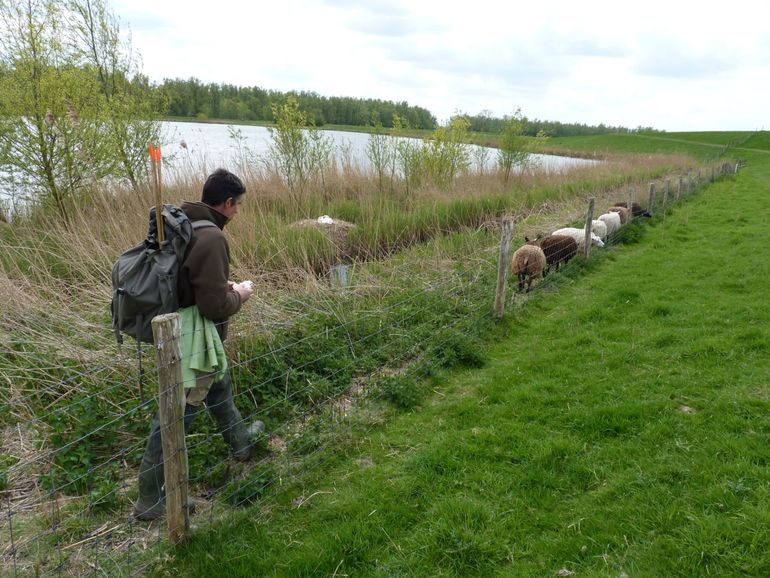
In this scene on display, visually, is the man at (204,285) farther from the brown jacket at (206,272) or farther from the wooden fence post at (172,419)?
the wooden fence post at (172,419)

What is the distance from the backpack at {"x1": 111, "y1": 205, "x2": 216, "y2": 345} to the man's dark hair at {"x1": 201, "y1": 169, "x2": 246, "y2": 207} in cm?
25

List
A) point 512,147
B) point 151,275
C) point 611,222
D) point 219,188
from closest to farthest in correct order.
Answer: point 151,275
point 219,188
point 611,222
point 512,147

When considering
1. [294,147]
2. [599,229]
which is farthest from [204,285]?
[294,147]

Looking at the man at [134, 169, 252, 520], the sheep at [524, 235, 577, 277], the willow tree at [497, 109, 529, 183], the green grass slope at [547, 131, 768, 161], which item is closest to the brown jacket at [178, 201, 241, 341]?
the man at [134, 169, 252, 520]

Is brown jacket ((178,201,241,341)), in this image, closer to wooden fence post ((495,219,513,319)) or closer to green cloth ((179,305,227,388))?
green cloth ((179,305,227,388))

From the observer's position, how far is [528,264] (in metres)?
7.22

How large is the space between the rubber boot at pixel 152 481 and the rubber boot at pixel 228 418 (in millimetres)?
200

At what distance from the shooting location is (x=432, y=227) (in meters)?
10.2

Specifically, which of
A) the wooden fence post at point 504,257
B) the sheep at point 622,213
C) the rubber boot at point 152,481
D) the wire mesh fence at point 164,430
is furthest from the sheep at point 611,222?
the rubber boot at point 152,481

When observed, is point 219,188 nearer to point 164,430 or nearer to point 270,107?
point 164,430

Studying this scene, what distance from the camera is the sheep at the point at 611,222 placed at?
Answer: 10.7 m

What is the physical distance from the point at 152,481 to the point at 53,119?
656 cm

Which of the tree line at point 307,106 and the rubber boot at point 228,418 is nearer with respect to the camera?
the rubber boot at point 228,418

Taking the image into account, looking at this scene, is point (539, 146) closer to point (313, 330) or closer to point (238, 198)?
point (313, 330)
